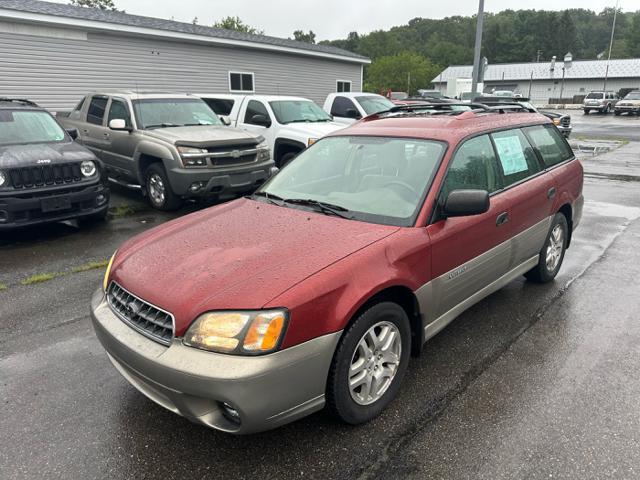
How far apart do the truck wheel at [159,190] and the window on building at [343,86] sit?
49.5 ft

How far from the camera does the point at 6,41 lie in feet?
37.8

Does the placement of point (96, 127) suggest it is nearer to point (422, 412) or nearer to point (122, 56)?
point (122, 56)

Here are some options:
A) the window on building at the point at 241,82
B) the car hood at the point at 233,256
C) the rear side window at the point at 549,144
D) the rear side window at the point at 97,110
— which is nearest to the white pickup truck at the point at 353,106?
the rear side window at the point at 97,110

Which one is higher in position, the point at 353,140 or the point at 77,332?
the point at 353,140

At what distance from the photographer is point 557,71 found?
69.2 m

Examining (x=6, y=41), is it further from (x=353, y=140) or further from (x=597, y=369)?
(x=597, y=369)

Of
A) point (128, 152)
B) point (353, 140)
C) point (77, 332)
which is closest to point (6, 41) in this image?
point (128, 152)

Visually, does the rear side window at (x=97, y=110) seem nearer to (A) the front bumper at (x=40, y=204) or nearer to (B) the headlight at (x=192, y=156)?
(B) the headlight at (x=192, y=156)

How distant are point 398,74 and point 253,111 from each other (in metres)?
57.4

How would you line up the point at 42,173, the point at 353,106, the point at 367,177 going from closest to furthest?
the point at 367,177, the point at 42,173, the point at 353,106

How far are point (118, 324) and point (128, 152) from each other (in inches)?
253

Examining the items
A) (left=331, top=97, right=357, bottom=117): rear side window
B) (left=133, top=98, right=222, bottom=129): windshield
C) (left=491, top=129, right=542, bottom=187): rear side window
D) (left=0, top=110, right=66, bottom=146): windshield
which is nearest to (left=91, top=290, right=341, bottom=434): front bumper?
(left=491, top=129, right=542, bottom=187): rear side window

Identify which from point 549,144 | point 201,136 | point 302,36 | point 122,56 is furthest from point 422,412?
point 302,36

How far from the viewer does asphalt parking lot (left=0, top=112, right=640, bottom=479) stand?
2.41m
